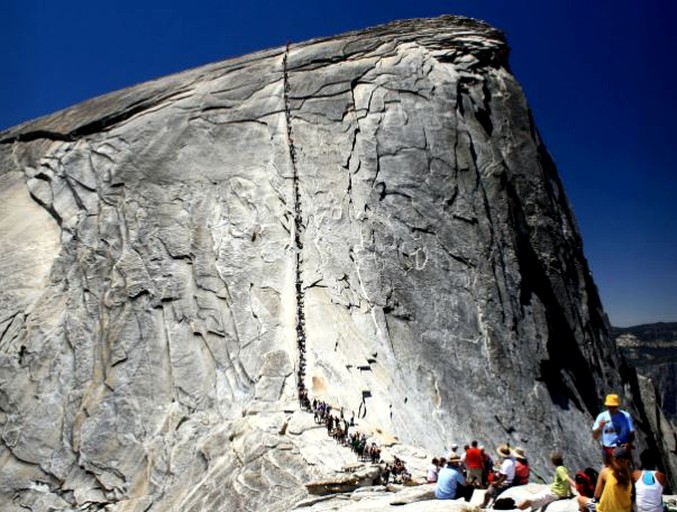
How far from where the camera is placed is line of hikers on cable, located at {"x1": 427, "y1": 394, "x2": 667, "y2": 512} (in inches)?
322

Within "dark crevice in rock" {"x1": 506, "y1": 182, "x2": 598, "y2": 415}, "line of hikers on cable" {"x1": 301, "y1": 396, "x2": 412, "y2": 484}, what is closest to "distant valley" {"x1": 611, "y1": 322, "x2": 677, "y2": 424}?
"dark crevice in rock" {"x1": 506, "y1": 182, "x2": 598, "y2": 415}

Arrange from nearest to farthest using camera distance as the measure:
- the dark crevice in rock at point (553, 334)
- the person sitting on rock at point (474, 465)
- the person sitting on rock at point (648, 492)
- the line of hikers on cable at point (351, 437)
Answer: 1. the person sitting on rock at point (648, 492)
2. the person sitting on rock at point (474, 465)
3. the line of hikers on cable at point (351, 437)
4. the dark crevice in rock at point (553, 334)

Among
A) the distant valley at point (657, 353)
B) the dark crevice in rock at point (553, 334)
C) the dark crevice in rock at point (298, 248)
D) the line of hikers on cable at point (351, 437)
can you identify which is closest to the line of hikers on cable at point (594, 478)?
the line of hikers on cable at point (351, 437)

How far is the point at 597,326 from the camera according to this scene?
110 ft

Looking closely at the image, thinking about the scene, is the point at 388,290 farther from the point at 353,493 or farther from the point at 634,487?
the point at 634,487

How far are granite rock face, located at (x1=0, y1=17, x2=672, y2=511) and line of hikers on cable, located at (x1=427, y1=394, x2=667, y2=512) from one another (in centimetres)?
402

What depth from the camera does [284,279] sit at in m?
25.4

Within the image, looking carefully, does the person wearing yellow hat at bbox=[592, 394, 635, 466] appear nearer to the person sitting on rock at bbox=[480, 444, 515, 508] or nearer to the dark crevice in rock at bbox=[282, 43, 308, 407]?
the person sitting on rock at bbox=[480, 444, 515, 508]

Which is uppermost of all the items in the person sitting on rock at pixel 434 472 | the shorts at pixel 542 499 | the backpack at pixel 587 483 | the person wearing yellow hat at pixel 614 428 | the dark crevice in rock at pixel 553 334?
the dark crevice in rock at pixel 553 334

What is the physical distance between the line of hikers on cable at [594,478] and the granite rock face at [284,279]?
4019 millimetres

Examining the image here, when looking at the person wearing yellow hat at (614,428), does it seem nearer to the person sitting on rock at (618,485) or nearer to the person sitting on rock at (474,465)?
the person sitting on rock at (618,485)

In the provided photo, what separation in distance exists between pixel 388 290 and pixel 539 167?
12.0 metres

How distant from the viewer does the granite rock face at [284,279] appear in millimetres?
21969

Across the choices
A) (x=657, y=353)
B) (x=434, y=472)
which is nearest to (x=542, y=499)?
(x=434, y=472)
